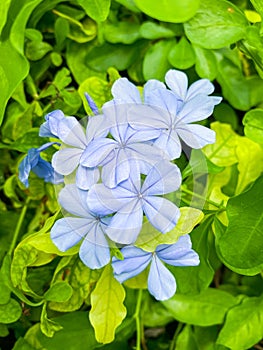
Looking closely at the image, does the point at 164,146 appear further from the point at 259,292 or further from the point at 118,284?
the point at 259,292

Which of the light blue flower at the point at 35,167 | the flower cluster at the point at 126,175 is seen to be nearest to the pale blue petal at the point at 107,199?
the flower cluster at the point at 126,175

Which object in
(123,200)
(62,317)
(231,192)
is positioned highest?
(123,200)

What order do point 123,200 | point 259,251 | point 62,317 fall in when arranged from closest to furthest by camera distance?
1. point 123,200
2. point 259,251
3. point 62,317

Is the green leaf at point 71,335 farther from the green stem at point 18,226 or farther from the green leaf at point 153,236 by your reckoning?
the green leaf at point 153,236

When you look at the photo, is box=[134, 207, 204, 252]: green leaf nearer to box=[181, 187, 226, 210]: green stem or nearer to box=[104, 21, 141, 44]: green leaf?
box=[181, 187, 226, 210]: green stem

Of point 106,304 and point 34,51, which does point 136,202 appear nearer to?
point 106,304

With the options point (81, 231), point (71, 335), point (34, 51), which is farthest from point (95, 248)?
point (34, 51)

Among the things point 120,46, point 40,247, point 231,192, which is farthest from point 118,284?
point 120,46
